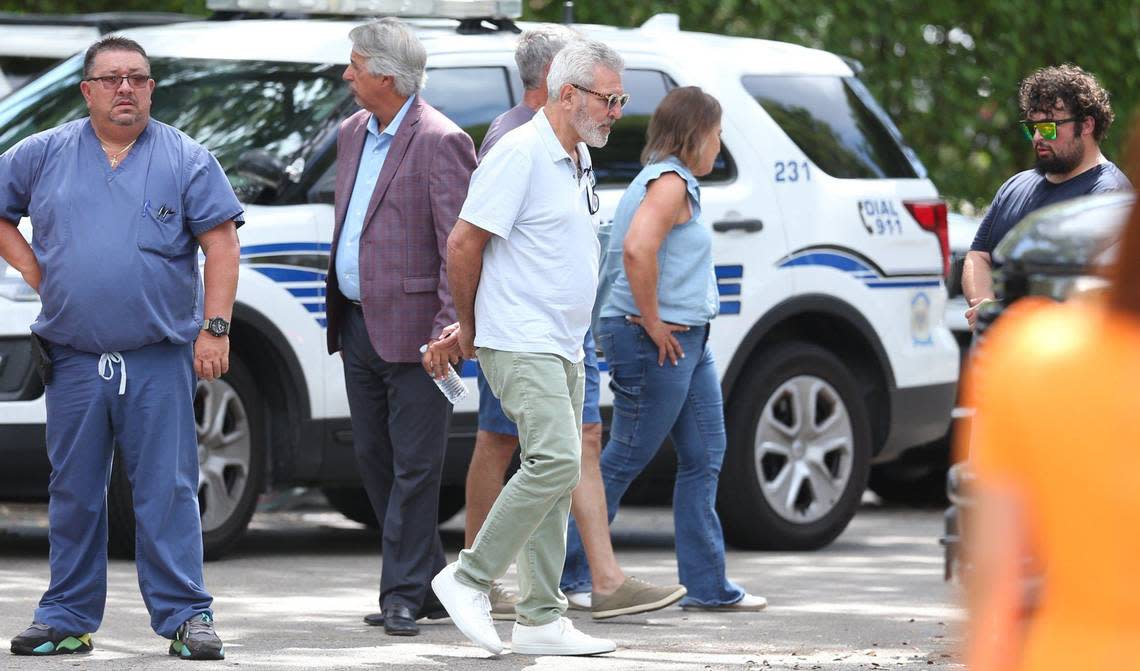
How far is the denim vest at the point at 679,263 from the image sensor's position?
21.7 feet

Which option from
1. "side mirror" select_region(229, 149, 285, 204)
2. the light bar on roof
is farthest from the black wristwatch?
the light bar on roof

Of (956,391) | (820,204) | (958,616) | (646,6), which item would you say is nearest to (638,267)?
(820,204)

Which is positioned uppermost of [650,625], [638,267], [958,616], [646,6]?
[646,6]

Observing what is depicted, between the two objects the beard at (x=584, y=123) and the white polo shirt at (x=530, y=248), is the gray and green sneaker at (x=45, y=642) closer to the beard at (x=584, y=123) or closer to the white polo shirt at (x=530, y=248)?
the white polo shirt at (x=530, y=248)

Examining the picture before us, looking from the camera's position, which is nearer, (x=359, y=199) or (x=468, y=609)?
(x=468, y=609)

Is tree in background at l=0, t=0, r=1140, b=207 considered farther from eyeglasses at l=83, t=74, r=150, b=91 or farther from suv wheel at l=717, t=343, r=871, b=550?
eyeglasses at l=83, t=74, r=150, b=91

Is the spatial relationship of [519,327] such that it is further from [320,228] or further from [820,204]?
[820,204]

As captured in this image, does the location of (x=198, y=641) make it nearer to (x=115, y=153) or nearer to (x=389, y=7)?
(x=115, y=153)

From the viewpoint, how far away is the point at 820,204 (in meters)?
8.52

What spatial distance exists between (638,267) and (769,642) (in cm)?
122

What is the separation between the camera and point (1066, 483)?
1.93 m

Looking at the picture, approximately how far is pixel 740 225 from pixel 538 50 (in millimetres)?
2062

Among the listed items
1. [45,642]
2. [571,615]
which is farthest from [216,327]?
[571,615]

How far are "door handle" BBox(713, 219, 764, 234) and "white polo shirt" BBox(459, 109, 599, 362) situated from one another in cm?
254
